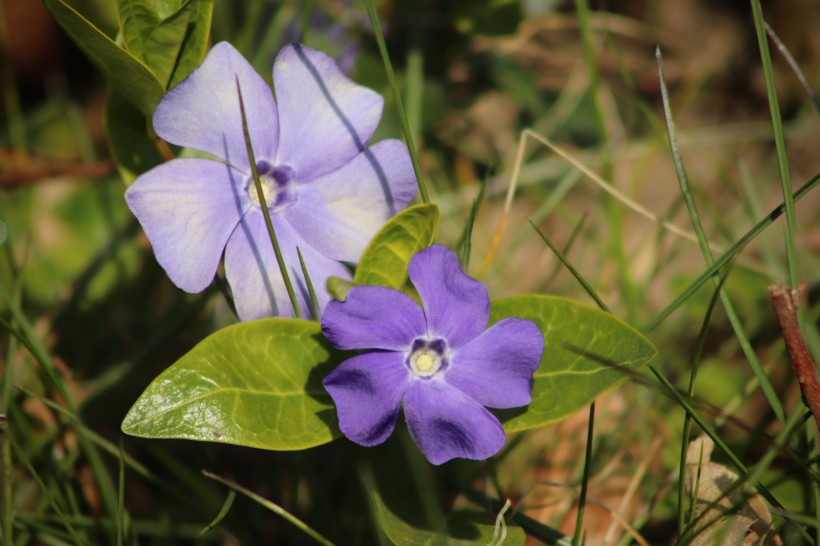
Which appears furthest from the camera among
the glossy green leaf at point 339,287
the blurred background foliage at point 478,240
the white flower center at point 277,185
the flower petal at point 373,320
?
the blurred background foliage at point 478,240

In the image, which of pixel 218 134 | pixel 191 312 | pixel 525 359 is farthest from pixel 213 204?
pixel 191 312

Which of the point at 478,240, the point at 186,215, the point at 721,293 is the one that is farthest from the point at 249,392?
the point at 478,240

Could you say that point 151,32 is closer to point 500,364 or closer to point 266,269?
point 266,269

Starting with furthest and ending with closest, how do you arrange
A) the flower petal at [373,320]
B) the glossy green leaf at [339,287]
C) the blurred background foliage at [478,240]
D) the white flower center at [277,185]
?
the blurred background foliage at [478,240], the white flower center at [277,185], the glossy green leaf at [339,287], the flower petal at [373,320]

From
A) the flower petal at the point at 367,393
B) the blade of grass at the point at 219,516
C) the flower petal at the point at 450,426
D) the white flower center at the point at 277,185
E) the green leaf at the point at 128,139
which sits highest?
the green leaf at the point at 128,139

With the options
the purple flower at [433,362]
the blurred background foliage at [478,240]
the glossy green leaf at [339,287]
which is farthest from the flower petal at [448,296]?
the blurred background foliage at [478,240]

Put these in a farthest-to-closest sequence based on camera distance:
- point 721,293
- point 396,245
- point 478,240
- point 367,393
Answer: point 478,240 → point 721,293 → point 396,245 → point 367,393

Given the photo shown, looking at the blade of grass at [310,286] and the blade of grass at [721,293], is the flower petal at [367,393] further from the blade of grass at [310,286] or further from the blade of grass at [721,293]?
the blade of grass at [721,293]
